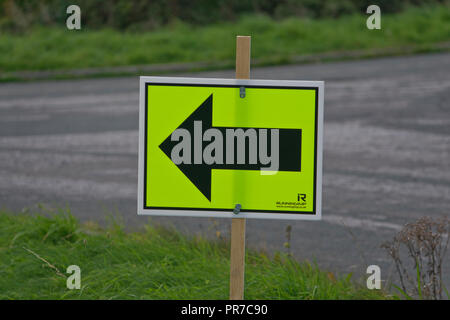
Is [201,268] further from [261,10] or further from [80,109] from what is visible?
[261,10]

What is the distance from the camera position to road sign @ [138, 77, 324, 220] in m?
3.63

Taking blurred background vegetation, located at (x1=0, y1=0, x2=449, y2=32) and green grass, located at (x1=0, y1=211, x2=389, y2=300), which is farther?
blurred background vegetation, located at (x1=0, y1=0, x2=449, y2=32)

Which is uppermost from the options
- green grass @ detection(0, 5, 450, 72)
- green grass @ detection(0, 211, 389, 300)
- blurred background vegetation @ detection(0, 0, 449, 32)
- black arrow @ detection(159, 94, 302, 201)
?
blurred background vegetation @ detection(0, 0, 449, 32)

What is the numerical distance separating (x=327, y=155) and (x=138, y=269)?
4.97 meters

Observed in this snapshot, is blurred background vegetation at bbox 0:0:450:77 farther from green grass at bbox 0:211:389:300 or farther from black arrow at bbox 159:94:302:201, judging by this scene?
black arrow at bbox 159:94:302:201

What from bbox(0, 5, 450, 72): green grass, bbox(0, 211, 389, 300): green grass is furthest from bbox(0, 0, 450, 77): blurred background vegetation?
bbox(0, 211, 389, 300): green grass

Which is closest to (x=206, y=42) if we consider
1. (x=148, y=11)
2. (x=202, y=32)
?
(x=202, y=32)

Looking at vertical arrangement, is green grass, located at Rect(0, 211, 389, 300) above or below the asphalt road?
below

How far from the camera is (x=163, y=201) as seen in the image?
3.70m

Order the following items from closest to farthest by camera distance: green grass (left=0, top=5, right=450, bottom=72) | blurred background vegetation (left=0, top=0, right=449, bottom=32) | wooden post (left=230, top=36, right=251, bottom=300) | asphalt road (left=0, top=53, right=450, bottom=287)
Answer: wooden post (left=230, top=36, right=251, bottom=300), asphalt road (left=0, top=53, right=450, bottom=287), green grass (left=0, top=5, right=450, bottom=72), blurred background vegetation (left=0, top=0, right=449, bottom=32)

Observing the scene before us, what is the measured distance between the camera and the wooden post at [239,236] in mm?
3600

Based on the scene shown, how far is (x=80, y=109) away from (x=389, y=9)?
12802mm

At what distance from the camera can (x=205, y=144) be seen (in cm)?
366

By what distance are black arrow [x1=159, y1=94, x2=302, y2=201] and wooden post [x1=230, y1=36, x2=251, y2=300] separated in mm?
182
